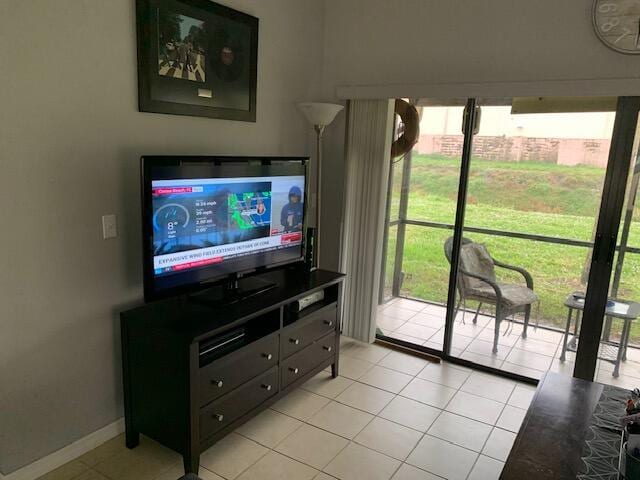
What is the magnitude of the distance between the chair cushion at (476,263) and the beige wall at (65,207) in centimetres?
206

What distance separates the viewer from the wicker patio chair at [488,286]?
10.8 feet

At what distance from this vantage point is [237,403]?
2.32 metres

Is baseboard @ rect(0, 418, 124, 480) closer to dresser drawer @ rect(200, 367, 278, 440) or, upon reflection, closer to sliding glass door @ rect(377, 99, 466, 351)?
dresser drawer @ rect(200, 367, 278, 440)

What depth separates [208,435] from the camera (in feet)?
7.13

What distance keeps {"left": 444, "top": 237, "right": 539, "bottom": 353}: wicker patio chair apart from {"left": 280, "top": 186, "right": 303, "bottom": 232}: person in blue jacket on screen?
1.18 metres

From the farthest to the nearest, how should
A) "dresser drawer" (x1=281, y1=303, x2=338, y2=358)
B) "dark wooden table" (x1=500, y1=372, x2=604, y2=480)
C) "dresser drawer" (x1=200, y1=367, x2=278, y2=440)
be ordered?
1. "dresser drawer" (x1=281, y1=303, x2=338, y2=358)
2. "dresser drawer" (x1=200, y1=367, x2=278, y2=440)
3. "dark wooden table" (x1=500, y1=372, x2=604, y2=480)

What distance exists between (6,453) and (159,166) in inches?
53.7

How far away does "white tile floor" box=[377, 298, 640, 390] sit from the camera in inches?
118

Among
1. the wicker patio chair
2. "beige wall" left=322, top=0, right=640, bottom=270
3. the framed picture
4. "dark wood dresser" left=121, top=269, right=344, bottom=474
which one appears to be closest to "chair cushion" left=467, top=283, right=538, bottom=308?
the wicker patio chair

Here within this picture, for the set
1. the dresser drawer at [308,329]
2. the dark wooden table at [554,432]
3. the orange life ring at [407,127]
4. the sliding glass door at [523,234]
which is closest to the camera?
the dark wooden table at [554,432]

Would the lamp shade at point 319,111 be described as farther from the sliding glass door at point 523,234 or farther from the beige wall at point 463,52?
the sliding glass door at point 523,234

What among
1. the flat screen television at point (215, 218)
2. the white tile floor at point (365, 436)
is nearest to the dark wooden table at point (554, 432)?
the white tile floor at point (365, 436)

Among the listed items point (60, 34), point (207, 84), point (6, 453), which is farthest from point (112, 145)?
point (6, 453)

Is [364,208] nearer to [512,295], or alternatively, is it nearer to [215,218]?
[512,295]
